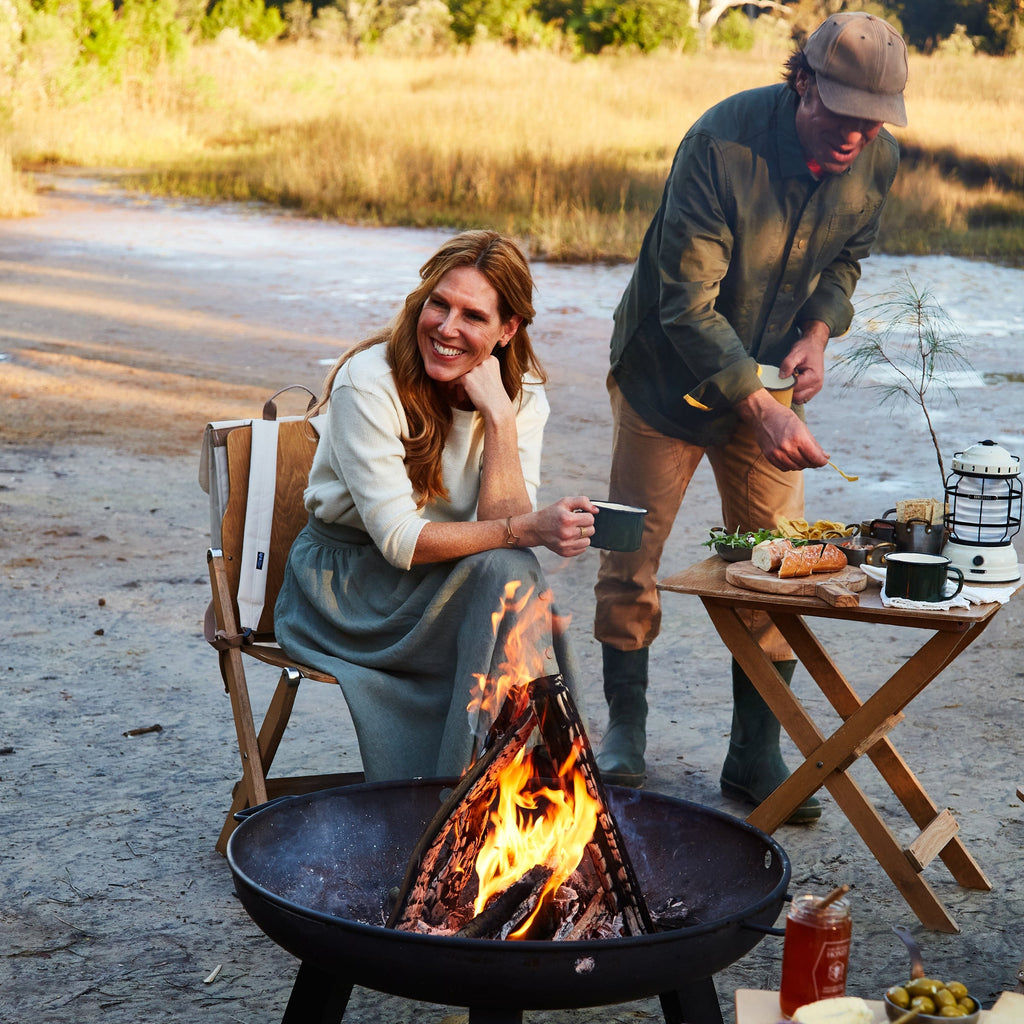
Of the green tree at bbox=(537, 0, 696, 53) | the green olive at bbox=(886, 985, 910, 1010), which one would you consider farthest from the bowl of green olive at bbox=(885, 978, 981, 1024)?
the green tree at bbox=(537, 0, 696, 53)

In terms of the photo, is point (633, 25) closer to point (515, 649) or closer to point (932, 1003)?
point (515, 649)

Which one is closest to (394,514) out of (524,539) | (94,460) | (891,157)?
(524,539)

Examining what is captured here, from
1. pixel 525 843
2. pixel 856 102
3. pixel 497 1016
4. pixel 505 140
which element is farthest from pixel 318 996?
pixel 505 140

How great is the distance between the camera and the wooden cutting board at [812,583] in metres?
2.97

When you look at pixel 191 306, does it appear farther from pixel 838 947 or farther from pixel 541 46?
pixel 541 46

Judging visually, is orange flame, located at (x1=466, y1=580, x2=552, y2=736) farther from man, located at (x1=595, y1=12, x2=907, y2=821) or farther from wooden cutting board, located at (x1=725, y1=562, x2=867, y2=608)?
man, located at (x1=595, y1=12, x2=907, y2=821)

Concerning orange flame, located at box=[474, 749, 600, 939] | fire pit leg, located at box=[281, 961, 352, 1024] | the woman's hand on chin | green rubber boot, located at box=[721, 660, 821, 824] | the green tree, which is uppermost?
the green tree

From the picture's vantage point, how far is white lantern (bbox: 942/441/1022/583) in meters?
3.14

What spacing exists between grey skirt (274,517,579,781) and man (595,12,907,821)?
856 millimetres

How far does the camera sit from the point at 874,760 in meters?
3.42

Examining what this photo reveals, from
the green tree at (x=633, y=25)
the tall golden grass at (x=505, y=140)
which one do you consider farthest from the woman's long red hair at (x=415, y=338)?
the green tree at (x=633, y=25)

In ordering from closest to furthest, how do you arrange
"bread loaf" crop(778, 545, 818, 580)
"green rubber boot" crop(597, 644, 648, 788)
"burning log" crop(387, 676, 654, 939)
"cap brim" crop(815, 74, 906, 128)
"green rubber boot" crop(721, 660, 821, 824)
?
1. "burning log" crop(387, 676, 654, 939)
2. "bread loaf" crop(778, 545, 818, 580)
3. "cap brim" crop(815, 74, 906, 128)
4. "green rubber boot" crop(721, 660, 821, 824)
5. "green rubber boot" crop(597, 644, 648, 788)

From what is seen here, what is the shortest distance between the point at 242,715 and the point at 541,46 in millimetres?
28865

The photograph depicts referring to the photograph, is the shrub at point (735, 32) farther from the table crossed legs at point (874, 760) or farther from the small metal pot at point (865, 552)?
the table crossed legs at point (874, 760)
